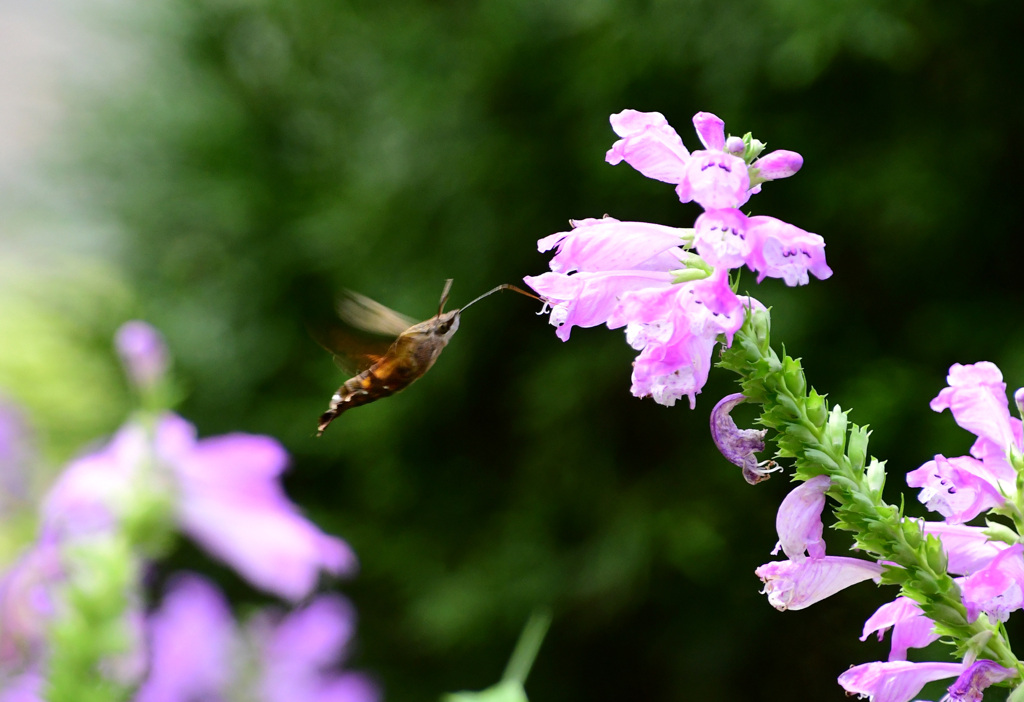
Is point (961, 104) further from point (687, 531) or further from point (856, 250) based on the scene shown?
point (687, 531)

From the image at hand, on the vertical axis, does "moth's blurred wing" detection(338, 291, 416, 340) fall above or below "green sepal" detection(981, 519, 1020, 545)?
above

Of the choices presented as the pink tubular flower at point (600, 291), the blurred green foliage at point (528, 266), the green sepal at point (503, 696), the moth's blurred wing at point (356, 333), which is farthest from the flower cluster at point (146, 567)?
the blurred green foliage at point (528, 266)

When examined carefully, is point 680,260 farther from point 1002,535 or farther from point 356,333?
point 356,333

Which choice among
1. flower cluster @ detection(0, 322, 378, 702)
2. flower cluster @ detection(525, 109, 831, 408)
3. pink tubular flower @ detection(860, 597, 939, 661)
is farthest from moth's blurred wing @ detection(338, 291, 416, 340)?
pink tubular flower @ detection(860, 597, 939, 661)

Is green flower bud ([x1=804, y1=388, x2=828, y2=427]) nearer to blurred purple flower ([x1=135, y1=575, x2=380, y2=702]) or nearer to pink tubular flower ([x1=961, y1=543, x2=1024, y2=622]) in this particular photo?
pink tubular flower ([x1=961, y1=543, x2=1024, y2=622])

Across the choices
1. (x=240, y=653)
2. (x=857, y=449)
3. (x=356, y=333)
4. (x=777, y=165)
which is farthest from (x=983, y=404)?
(x=240, y=653)

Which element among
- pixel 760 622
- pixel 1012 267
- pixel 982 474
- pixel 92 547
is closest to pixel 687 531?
pixel 760 622
